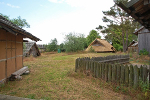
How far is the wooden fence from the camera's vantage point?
4.25 metres

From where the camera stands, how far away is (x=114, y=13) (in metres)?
23.0

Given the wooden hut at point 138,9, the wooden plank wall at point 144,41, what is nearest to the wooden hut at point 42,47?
the wooden plank wall at point 144,41

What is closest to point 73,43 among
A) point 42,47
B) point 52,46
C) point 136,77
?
point 52,46

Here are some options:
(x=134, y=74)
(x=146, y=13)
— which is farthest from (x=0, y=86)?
(x=146, y=13)

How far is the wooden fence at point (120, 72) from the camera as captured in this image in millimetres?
4255

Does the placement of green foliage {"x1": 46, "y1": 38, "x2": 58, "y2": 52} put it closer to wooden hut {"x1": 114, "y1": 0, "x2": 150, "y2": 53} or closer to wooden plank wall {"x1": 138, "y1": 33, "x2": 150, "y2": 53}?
wooden plank wall {"x1": 138, "y1": 33, "x2": 150, "y2": 53}

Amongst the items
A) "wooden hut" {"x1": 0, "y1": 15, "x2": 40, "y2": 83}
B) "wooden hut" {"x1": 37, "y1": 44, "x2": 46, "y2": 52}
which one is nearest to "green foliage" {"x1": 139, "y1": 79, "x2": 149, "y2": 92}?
"wooden hut" {"x1": 0, "y1": 15, "x2": 40, "y2": 83}

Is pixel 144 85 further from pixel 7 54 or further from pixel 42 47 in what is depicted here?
pixel 42 47

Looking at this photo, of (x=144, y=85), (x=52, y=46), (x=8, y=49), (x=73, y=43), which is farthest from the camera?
(x=52, y=46)

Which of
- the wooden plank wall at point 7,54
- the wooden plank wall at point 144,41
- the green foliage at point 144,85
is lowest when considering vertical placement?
the green foliage at point 144,85

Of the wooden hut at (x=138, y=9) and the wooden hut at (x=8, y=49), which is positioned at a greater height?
the wooden hut at (x=138, y=9)

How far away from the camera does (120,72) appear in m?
4.85

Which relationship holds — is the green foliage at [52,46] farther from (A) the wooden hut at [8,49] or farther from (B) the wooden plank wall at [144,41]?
(A) the wooden hut at [8,49]

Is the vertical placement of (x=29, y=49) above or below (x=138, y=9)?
below
